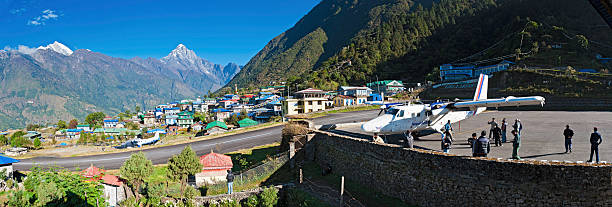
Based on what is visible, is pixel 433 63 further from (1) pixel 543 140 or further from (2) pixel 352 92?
(1) pixel 543 140

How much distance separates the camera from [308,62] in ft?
636

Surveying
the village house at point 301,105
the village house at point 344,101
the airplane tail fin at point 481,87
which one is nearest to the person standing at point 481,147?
the airplane tail fin at point 481,87

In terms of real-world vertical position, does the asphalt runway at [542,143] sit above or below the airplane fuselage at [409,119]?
below

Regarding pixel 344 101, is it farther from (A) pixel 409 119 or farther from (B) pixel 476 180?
(B) pixel 476 180

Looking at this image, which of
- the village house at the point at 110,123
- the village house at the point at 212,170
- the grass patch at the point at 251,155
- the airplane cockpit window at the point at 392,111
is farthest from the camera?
the village house at the point at 110,123

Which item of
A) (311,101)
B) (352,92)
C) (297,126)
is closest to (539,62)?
(352,92)

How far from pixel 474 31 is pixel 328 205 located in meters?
109

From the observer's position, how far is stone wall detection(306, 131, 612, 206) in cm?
677

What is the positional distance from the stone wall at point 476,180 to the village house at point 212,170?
30.5 ft

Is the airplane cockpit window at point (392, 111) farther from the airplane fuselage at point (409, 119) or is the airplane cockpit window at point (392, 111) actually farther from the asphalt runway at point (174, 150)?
the asphalt runway at point (174, 150)

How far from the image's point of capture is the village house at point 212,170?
56.4ft

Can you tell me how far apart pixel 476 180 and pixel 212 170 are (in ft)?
46.8

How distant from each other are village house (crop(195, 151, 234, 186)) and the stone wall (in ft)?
30.5

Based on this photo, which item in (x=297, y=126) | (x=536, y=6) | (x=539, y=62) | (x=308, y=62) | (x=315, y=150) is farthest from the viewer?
(x=308, y=62)
